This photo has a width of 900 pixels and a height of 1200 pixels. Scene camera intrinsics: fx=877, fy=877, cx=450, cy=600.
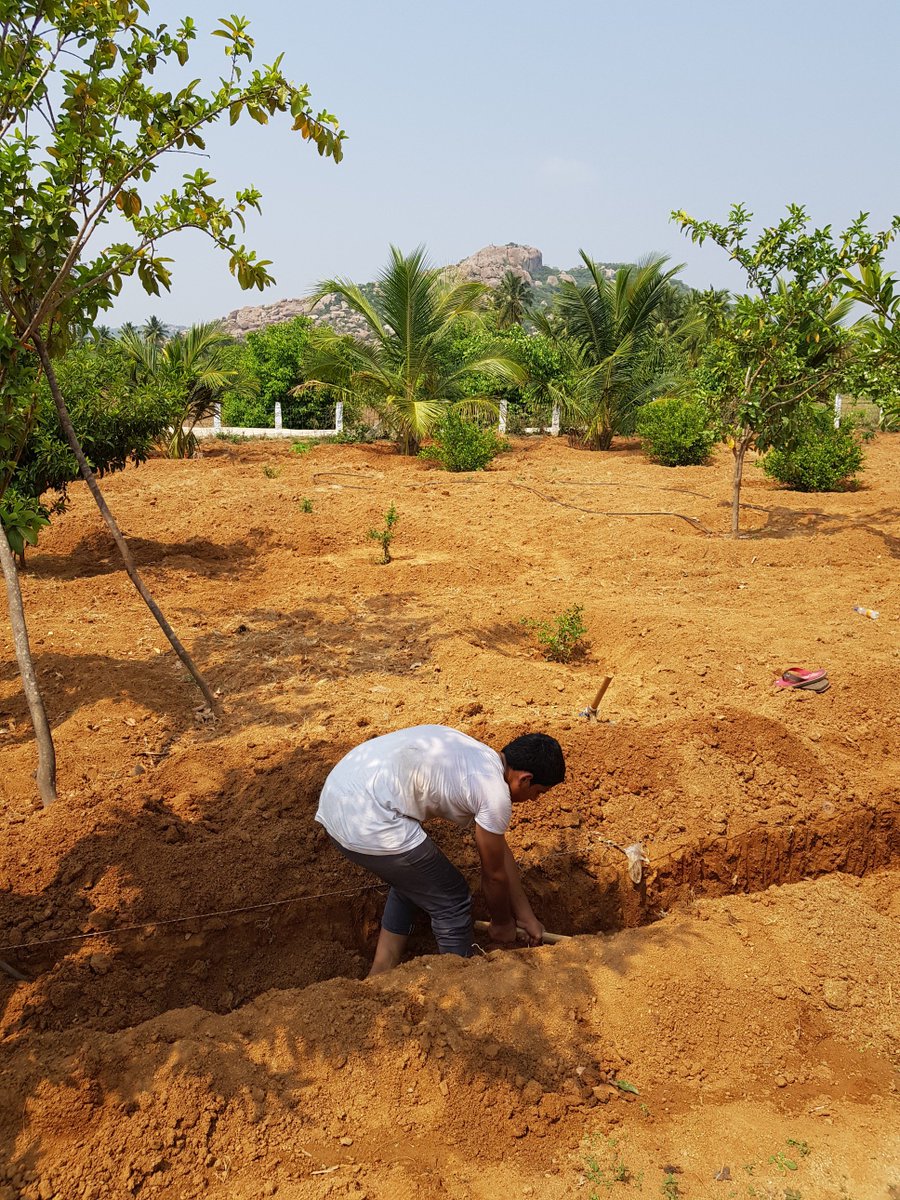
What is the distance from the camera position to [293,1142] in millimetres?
2711

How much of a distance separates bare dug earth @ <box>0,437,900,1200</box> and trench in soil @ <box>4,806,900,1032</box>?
0.01 metres

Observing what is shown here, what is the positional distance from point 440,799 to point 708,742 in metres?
2.31

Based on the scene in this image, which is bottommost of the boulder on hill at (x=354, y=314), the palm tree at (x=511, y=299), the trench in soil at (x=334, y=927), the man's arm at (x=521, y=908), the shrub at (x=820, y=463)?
the trench in soil at (x=334, y=927)

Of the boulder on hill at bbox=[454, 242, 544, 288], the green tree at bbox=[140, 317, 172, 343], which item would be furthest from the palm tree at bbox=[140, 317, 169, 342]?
the boulder on hill at bbox=[454, 242, 544, 288]

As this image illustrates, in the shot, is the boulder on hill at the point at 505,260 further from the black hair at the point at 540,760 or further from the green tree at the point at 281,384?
the black hair at the point at 540,760

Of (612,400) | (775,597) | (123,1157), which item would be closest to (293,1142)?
(123,1157)

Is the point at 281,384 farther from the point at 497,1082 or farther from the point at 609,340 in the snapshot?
the point at 497,1082

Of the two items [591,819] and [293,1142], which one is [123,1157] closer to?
[293,1142]

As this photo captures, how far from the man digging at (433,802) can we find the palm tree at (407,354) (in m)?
13.4

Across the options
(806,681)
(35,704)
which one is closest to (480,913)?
(35,704)

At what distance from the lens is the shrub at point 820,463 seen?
13.0 meters

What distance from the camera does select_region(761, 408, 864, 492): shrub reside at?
13.0 m

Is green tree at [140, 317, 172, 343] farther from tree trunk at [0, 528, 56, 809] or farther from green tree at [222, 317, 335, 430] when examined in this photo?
tree trunk at [0, 528, 56, 809]

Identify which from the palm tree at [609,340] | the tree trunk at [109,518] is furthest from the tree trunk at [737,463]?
the palm tree at [609,340]
